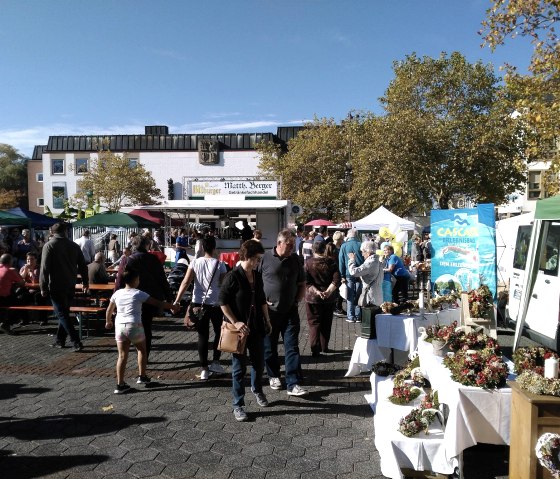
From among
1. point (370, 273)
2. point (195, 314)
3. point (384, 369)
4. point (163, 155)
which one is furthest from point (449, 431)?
point (163, 155)

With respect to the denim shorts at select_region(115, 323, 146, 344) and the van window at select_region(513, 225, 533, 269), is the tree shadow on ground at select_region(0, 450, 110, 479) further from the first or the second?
the van window at select_region(513, 225, 533, 269)

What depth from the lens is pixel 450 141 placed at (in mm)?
25359

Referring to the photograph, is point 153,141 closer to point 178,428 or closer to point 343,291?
point 343,291

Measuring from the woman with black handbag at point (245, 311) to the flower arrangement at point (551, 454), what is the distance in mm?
2614

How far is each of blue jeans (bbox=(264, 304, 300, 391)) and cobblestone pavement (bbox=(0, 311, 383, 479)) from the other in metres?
0.26

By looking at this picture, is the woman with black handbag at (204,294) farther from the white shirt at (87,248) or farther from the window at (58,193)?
the window at (58,193)

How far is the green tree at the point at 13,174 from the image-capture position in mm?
63219

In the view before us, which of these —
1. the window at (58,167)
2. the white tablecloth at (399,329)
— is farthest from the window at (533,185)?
the window at (58,167)

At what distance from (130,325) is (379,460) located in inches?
116

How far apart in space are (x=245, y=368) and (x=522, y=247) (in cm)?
653

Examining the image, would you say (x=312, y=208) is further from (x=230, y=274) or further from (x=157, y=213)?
(x=230, y=274)

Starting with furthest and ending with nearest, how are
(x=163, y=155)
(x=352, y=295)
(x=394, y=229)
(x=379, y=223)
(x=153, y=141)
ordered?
(x=153, y=141) → (x=163, y=155) → (x=379, y=223) → (x=394, y=229) → (x=352, y=295)

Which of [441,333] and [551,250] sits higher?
[551,250]

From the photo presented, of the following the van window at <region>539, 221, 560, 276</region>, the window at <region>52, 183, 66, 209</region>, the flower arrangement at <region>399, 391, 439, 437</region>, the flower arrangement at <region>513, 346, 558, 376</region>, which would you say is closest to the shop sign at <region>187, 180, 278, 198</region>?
the van window at <region>539, 221, 560, 276</region>
